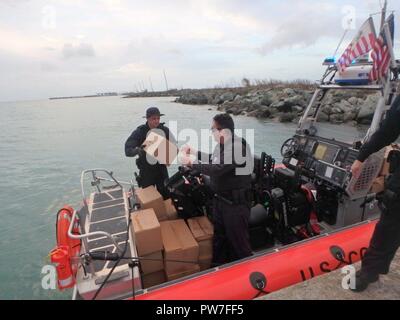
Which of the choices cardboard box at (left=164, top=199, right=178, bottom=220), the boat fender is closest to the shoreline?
cardboard box at (left=164, top=199, right=178, bottom=220)

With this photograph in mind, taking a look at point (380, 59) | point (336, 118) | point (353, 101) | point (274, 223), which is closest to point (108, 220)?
point (274, 223)

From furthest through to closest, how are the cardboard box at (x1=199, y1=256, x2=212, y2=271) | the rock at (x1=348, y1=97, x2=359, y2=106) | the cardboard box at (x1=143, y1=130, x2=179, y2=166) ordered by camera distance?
the rock at (x1=348, y1=97, x2=359, y2=106) < the cardboard box at (x1=143, y1=130, x2=179, y2=166) < the cardboard box at (x1=199, y1=256, x2=212, y2=271)

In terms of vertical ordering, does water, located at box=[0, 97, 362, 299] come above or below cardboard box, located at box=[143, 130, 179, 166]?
below

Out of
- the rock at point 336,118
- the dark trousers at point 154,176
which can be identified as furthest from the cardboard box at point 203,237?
the rock at point 336,118

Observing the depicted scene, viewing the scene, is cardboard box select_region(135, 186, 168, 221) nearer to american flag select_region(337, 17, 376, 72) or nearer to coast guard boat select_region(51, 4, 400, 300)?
coast guard boat select_region(51, 4, 400, 300)

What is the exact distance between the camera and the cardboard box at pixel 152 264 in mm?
2336

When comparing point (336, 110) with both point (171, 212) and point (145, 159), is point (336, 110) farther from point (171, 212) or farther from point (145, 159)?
point (171, 212)

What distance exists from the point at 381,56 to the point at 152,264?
293cm

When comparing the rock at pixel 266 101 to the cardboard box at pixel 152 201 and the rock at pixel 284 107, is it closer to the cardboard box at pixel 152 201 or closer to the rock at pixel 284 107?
the rock at pixel 284 107

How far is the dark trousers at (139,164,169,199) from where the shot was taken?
3.59m

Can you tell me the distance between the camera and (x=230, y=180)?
7.88 ft

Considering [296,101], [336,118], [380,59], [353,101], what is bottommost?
[336,118]

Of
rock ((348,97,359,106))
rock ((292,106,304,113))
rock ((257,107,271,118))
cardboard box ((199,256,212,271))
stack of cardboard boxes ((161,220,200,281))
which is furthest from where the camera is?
rock ((257,107,271,118))

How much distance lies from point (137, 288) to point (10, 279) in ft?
8.87
